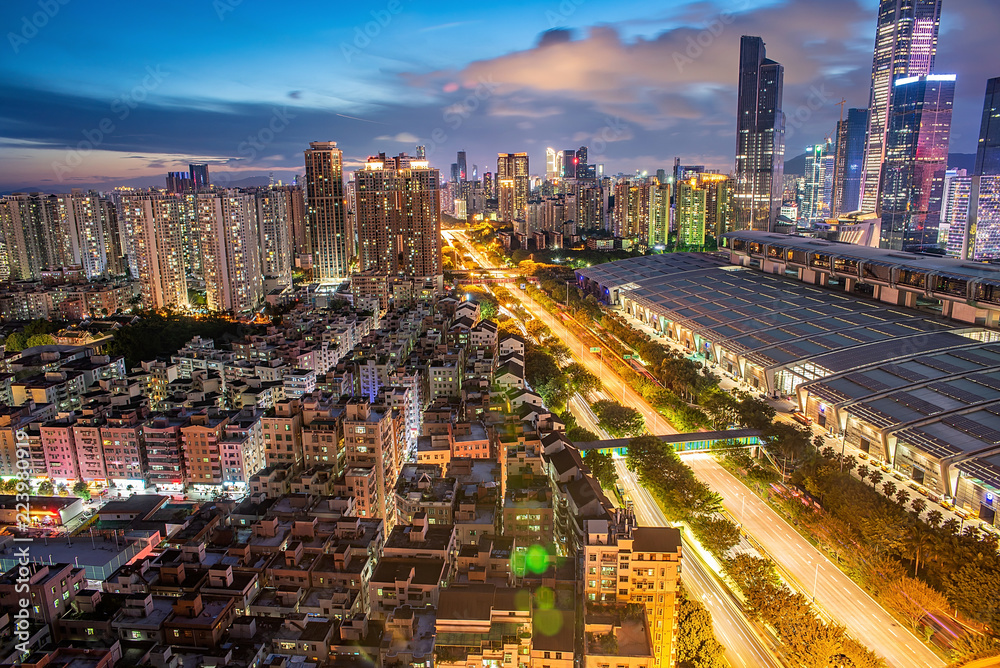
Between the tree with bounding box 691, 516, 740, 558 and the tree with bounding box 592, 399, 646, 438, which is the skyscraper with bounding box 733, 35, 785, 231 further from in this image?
the tree with bounding box 691, 516, 740, 558

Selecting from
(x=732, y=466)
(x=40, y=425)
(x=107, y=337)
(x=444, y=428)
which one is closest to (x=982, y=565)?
(x=732, y=466)

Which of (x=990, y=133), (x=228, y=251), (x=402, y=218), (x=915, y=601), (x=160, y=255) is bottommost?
(x=915, y=601)

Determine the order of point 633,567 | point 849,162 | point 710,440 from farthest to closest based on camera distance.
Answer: point 849,162 → point 710,440 → point 633,567

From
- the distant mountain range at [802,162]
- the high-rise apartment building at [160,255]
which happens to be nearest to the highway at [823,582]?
the high-rise apartment building at [160,255]

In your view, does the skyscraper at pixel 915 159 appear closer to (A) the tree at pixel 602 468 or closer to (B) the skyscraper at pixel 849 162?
(B) the skyscraper at pixel 849 162

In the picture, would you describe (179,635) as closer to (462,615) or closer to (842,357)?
(462,615)

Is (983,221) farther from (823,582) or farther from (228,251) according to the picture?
(228,251)

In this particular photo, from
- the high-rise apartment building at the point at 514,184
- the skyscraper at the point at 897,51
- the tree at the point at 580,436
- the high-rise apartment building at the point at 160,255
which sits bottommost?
the tree at the point at 580,436

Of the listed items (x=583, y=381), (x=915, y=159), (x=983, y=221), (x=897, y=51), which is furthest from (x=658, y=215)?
(x=583, y=381)
